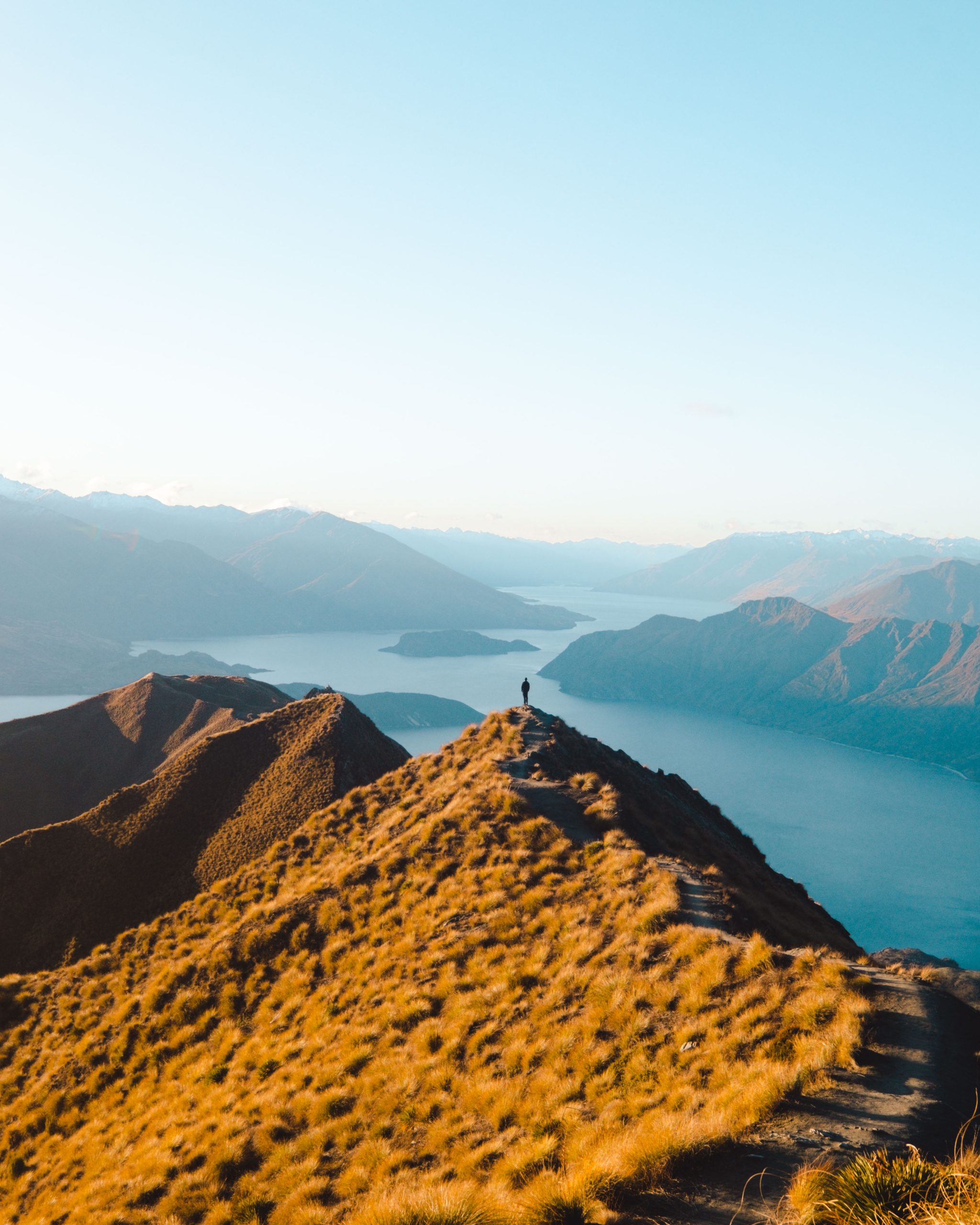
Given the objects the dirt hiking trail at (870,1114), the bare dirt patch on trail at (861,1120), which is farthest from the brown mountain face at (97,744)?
the bare dirt patch on trail at (861,1120)

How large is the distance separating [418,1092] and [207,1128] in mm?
6950

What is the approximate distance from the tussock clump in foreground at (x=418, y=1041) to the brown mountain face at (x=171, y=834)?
22.8 feet

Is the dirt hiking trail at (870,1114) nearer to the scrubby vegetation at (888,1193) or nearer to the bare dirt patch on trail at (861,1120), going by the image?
the bare dirt patch on trail at (861,1120)

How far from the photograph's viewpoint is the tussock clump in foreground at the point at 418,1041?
1286 cm

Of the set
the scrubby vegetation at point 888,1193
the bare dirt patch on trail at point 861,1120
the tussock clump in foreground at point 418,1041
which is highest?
A: the scrubby vegetation at point 888,1193

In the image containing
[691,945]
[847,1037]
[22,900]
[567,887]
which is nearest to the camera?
[847,1037]

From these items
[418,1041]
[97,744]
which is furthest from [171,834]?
[97,744]

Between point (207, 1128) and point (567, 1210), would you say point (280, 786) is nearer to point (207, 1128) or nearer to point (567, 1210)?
point (207, 1128)

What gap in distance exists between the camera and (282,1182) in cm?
1491

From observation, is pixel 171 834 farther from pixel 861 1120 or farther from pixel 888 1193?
pixel 888 1193

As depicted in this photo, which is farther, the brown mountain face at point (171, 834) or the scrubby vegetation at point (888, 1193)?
the brown mountain face at point (171, 834)

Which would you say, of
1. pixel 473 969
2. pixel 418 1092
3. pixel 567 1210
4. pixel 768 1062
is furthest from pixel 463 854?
pixel 567 1210

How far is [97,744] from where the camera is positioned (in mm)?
78875

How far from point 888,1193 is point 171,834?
47922mm
